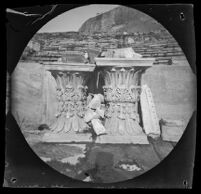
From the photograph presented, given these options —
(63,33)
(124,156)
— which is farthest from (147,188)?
(63,33)

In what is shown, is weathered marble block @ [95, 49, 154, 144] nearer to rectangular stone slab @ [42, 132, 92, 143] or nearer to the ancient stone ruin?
the ancient stone ruin

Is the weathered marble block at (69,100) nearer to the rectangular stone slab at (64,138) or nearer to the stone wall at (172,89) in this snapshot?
the rectangular stone slab at (64,138)

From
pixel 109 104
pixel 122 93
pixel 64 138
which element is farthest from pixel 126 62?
pixel 64 138

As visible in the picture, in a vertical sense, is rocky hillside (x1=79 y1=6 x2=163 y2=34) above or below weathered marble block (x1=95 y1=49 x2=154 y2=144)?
above

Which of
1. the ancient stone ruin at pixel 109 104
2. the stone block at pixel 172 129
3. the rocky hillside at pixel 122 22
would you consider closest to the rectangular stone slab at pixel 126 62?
the ancient stone ruin at pixel 109 104

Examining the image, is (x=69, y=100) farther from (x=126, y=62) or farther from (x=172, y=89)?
(x=172, y=89)

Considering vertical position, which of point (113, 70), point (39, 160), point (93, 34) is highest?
point (93, 34)

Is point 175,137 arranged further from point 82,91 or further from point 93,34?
point 93,34

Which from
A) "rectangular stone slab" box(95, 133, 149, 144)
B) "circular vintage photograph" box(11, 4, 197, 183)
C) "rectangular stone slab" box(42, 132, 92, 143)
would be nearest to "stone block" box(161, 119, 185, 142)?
"circular vintage photograph" box(11, 4, 197, 183)

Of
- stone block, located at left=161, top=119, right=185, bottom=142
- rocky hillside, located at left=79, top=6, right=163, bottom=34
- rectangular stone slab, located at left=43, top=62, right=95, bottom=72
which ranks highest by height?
rocky hillside, located at left=79, top=6, right=163, bottom=34
